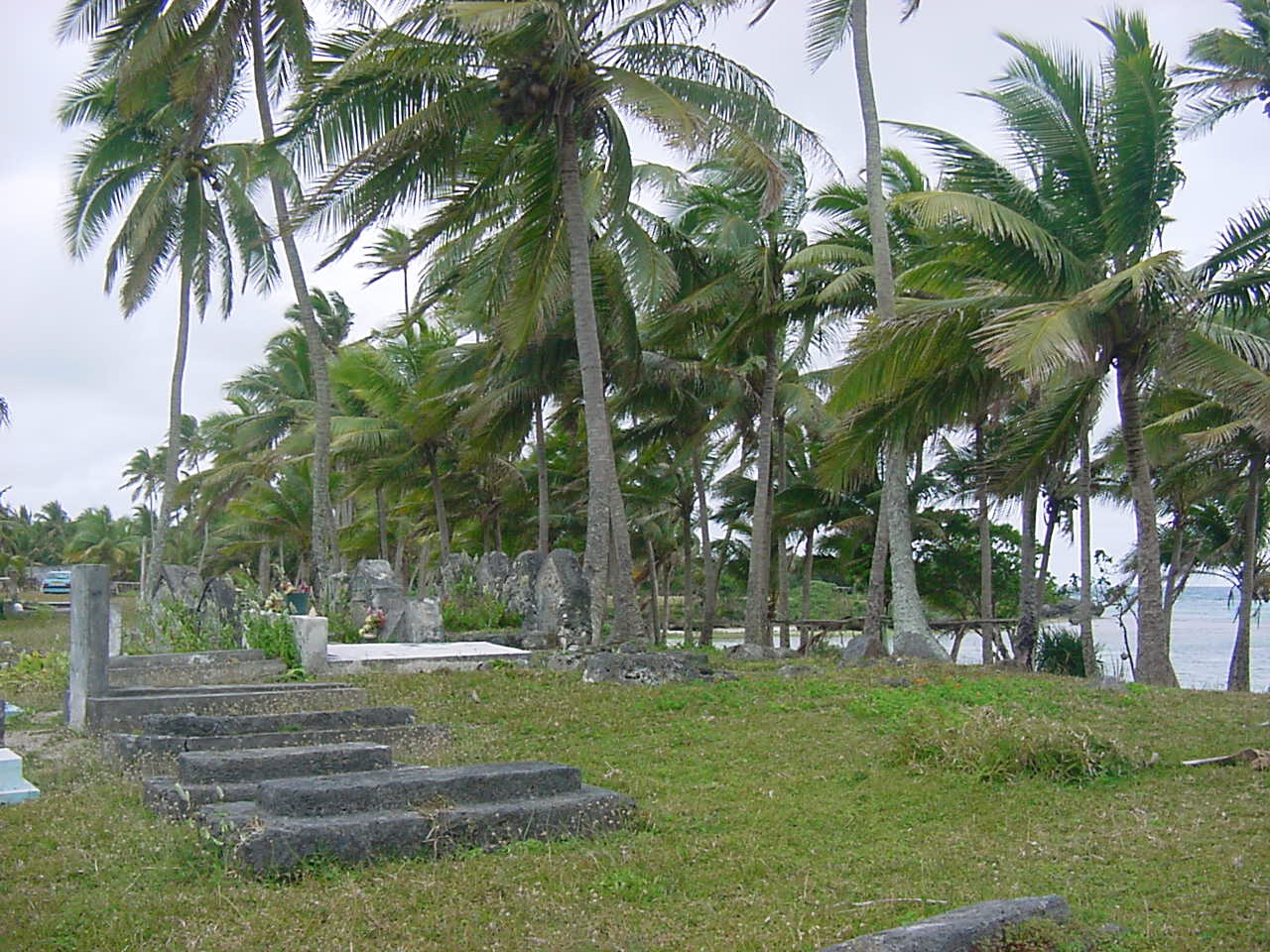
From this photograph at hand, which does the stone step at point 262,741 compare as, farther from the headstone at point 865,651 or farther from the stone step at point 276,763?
the headstone at point 865,651

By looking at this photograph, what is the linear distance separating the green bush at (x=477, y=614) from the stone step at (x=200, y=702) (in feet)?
22.7

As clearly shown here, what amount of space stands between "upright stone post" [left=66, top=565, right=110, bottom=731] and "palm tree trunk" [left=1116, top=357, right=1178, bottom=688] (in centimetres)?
1074

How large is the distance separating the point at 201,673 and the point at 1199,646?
64.9 m

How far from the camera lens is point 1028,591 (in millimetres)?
18469

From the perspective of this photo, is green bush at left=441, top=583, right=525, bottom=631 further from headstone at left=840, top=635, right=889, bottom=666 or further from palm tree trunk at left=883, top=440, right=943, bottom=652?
palm tree trunk at left=883, top=440, right=943, bottom=652

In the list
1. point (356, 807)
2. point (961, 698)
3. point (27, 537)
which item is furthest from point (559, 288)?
point (27, 537)

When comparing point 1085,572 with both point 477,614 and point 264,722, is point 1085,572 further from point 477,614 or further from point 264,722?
point 264,722

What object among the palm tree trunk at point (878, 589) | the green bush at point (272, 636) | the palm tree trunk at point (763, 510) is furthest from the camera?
the palm tree trunk at point (763, 510)

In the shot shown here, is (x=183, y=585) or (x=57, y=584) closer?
(x=183, y=585)

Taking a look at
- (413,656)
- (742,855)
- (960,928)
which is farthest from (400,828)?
(413,656)

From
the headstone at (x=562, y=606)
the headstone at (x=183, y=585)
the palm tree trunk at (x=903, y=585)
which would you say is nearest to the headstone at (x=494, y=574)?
the headstone at (x=562, y=606)

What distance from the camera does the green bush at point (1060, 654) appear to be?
62.6 feet

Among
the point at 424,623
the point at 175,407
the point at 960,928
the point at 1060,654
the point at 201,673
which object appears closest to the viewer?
the point at 960,928

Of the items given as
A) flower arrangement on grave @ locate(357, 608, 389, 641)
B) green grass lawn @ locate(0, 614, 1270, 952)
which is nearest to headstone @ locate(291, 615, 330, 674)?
flower arrangement on grave @ locate(357, 608, 389, 641)
